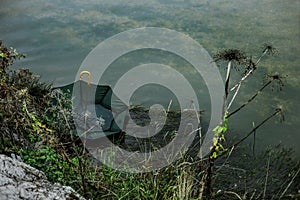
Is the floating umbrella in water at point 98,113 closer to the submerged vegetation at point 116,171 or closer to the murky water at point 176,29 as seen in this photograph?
the submerged vegetation at point 116,171

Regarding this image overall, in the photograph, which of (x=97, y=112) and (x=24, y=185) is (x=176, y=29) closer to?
(x=97, y=112)

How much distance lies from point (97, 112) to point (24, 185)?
56.8 inches

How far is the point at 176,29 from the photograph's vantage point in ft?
14.9

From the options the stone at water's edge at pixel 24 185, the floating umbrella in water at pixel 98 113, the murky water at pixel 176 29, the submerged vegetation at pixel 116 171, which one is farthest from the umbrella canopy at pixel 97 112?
the stone at water's edge at pixel 24 185

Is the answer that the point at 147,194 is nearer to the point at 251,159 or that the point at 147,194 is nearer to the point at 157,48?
A: the point at 251,159

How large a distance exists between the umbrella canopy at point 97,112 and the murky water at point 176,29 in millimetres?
737

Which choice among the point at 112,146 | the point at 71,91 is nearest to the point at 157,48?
the point at 71,91

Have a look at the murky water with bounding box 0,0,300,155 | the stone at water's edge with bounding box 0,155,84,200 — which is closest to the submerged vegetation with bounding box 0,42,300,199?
the stone at water's edge with bounding box 0,155,84,200

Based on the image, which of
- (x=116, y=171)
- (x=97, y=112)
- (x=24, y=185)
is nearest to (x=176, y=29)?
(x=97, y=112)

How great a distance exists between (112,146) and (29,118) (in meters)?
0.79

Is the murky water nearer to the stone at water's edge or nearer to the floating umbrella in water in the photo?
the floating umbrella in water

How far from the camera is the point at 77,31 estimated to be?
4.58 metres

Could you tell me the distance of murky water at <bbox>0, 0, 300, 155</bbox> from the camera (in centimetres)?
358

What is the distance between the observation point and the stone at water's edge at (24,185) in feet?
4.63
